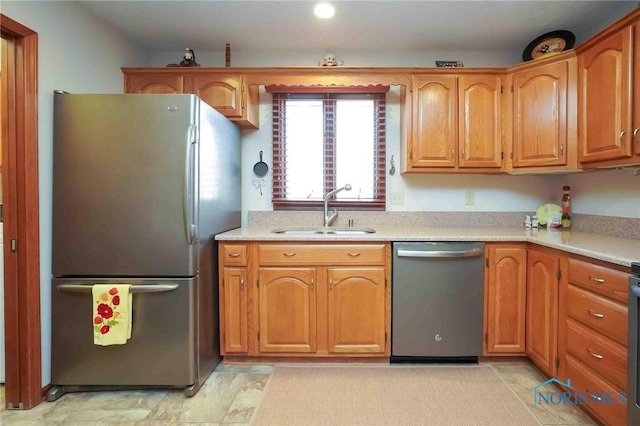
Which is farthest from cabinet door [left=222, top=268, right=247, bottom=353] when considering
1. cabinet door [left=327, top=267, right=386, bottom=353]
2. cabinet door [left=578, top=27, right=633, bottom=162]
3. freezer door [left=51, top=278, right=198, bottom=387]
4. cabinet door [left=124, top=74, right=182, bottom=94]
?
cabinet door [left=578, top=27, right=633, bottom=162]

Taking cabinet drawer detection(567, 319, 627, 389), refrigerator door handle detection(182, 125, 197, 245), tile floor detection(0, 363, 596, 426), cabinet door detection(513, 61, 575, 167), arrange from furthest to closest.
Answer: cabinet door detection(513, 61, 575, 167) → refrigerator door handle detection(182, 125, 197, 245) → tile floor detection(0, 363, 596, 426) → cabinet drawer detection(567, 319, 627, 389)

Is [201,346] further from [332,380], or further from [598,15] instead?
[598,15]

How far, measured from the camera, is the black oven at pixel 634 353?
1.33 meters

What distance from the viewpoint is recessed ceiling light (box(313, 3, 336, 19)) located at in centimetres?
211

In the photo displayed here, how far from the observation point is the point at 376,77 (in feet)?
8.02

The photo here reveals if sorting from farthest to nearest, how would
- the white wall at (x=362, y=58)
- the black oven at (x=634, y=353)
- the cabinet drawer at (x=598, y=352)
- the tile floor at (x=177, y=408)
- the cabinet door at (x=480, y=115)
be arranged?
1. the white wall at (x=362, y=58)
2. the cabinet door at (x=480, y=115)
3. the tile floor at (x=177, y=408)
4. the cabinet drawer at (x=598, y=352)
5. the black oven at (x=634, y=353)

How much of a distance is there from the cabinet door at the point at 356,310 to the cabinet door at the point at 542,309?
2.97 feet

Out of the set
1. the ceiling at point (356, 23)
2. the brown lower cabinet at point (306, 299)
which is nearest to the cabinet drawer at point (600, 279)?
the brown lower cabinet at point (306, 299)

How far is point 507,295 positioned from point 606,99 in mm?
1265

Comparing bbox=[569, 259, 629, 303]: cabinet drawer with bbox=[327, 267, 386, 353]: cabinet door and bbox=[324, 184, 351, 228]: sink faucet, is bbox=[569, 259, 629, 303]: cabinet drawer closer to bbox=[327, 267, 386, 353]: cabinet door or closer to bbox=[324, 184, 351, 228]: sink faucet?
bbox=[327, 267, 386, 353]: cabinet door

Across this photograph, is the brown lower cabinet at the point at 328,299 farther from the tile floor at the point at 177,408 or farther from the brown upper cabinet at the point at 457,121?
the brown upper cabinet at the point at 457,121

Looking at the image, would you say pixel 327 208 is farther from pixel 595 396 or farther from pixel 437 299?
pixel 595 396

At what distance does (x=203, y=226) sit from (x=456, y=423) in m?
1.69

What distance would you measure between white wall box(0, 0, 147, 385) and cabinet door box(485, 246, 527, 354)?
8.51 ft
